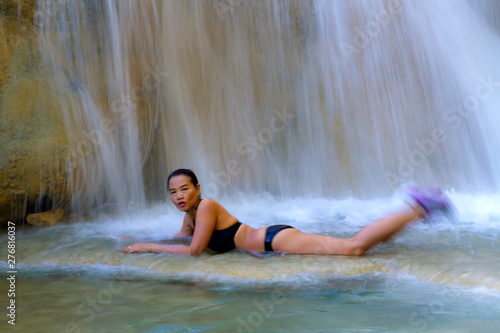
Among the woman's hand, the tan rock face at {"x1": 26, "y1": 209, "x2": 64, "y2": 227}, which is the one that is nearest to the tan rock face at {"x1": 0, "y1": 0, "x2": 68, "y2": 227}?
Answer: the tan rock face at {"x1": 26, "y1": 209, "x2": 64, "y2": 227}

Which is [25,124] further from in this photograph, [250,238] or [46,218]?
[250,238]

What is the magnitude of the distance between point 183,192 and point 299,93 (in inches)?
186

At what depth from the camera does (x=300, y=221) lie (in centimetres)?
581

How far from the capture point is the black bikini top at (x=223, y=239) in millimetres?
4086

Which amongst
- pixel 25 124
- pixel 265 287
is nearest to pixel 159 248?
pixel 265 287

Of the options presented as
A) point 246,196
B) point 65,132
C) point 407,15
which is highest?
point 407,15

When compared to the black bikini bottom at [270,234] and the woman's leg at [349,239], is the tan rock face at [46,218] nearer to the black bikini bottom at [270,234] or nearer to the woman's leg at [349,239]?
the black bikini bottom at [270,234]

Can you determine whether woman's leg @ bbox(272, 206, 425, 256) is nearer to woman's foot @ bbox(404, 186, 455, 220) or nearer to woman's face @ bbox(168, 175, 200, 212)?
woman's foot @ bbox(404, 186, 455, 220)

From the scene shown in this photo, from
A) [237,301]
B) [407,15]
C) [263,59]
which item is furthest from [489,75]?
[237,301]

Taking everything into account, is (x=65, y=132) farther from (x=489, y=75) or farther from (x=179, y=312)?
(x=489, y=75)

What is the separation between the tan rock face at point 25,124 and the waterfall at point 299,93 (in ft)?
2.34

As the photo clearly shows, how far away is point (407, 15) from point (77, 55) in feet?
16.9

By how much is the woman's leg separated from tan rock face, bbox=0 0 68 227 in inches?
143

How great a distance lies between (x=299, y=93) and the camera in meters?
8.33
